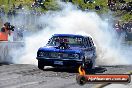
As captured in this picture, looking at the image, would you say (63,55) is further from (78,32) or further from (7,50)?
(78,32)

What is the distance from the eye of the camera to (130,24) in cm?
7075

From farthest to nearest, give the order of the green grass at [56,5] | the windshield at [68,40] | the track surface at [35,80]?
the green grass at [56,5], the windshield at [68,40], the track surface at [35,80]

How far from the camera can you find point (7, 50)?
72.1 ft

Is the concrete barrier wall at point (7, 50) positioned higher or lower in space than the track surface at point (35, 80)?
lower

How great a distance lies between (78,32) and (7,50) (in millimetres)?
6767

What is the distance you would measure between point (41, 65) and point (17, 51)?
16.1ft

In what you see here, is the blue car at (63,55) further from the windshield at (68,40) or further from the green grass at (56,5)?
the green grass at (56,5)

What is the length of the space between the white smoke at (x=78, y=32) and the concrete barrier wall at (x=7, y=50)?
11.0 inches

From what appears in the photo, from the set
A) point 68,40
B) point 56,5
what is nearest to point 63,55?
point 68,40

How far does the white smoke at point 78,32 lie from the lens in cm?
2319

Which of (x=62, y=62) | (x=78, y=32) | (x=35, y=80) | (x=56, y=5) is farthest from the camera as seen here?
(x=56, y=5)

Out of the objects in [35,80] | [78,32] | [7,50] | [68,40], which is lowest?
[7,50]

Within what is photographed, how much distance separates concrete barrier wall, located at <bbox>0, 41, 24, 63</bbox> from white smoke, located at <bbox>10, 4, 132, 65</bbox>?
0.28 metres

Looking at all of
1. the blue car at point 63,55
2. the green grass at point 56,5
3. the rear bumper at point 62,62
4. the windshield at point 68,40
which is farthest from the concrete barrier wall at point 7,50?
the green grass at point 56,5
